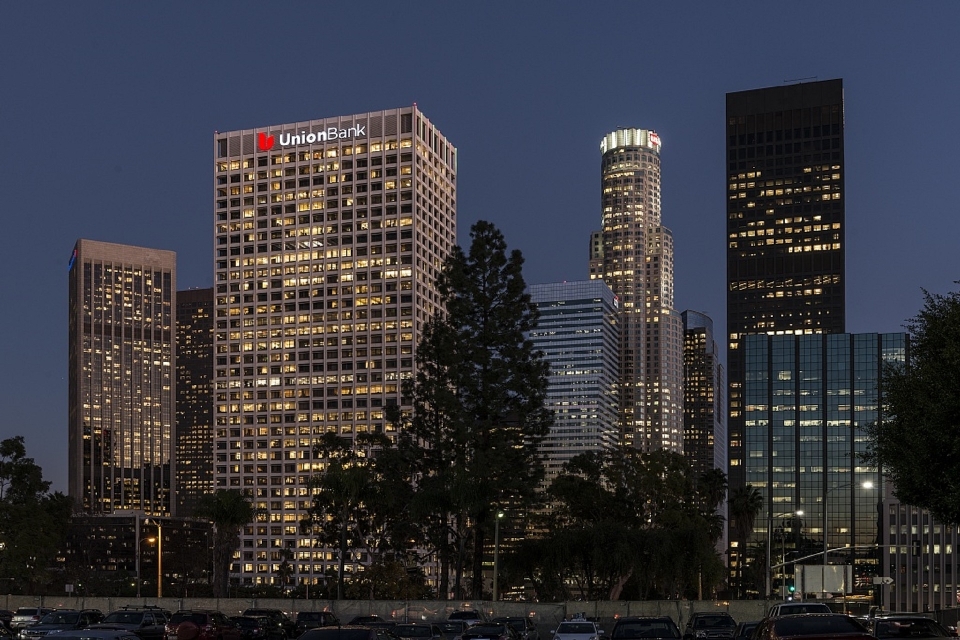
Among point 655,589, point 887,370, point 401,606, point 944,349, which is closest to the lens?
point 944,349

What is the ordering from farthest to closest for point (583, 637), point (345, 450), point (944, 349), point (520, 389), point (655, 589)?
point (345, 450) < point (655, 589) < point (520, 389) < point (583, 637) < point (944, 349)

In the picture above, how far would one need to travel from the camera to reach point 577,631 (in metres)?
41.6

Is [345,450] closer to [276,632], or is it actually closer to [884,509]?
[276,632]

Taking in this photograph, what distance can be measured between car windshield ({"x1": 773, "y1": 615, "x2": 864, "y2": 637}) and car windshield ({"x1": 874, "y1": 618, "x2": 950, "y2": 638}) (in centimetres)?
978

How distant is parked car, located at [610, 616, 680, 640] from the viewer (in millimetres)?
35125

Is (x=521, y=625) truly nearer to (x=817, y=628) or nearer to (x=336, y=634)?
(x=336, y=634)

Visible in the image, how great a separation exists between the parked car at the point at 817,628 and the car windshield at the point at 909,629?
9.76 metres

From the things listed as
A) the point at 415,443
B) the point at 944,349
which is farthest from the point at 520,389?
the point at 944,349

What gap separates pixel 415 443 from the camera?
8800 cm

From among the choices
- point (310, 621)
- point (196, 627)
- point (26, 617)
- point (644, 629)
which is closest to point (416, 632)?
point (196, 627)

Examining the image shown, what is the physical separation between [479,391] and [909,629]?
175 ft

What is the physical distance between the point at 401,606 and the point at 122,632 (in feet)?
134

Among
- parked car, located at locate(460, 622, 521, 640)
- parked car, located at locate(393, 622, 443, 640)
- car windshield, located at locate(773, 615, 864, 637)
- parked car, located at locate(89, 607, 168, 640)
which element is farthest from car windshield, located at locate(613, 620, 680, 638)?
parked car, located at locate(89, 607, 168, 640)

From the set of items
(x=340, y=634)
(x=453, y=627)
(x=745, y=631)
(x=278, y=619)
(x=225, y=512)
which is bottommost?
(x=225, y=512)
